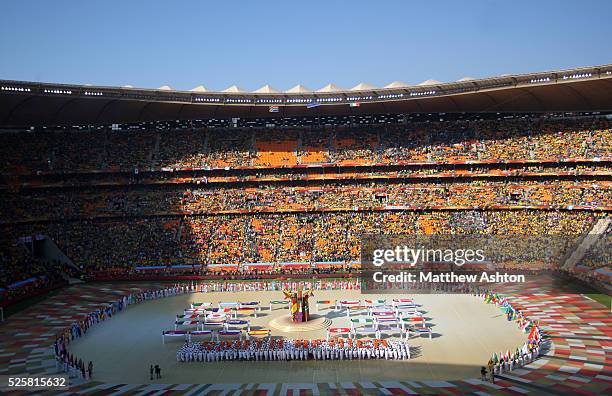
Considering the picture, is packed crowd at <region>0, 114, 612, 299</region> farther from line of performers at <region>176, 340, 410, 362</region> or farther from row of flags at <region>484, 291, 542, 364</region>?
line of performers at <region>176, 340, 410, 362</region>

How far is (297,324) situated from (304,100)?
98.3 ft

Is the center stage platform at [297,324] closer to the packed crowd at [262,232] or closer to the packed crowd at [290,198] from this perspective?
the packed crowd at [262,232]

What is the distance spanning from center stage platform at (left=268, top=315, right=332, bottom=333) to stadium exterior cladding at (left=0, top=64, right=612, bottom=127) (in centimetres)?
2790

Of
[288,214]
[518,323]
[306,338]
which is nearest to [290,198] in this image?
[288,214]

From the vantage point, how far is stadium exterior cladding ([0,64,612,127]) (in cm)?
5153

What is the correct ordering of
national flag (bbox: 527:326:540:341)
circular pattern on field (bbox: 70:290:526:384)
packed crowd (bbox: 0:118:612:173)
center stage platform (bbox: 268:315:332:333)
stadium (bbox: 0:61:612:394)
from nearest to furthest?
circular pattern on field (bbox: 70:290:526:384)
national flag (bbox: 527:326:540:341)
stadium (bbox: 0:61:612:394)
center stage platform (bbox: 268:315:332:333)
packed crowd (bbox: 0:118:612:173)

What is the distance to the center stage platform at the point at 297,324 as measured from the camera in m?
34.2

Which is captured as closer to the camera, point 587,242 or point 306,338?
point 306,338

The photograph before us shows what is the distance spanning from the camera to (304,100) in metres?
59.1

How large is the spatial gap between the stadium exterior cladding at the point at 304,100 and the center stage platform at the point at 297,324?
1099 inches

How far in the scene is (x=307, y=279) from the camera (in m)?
51.2

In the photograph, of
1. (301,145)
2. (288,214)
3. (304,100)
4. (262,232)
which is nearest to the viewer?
(262,232)

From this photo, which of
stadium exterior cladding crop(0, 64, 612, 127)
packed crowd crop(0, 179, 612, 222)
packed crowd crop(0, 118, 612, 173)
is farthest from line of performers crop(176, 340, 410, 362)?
packed crowd crop(0, 118, 612, 173)

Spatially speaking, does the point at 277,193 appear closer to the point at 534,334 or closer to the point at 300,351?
the point at 300,351
